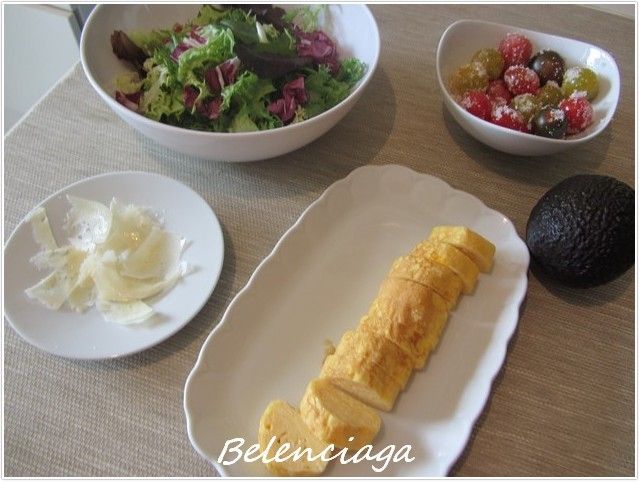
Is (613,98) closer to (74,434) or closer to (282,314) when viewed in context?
(282,314)

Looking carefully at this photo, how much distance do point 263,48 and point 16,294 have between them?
705 mm

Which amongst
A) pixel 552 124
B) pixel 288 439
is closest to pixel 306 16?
pixel 552 124

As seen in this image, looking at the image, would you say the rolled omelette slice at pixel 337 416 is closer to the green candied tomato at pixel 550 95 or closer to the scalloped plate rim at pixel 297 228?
the scalloped plate rim at pixel 297 228

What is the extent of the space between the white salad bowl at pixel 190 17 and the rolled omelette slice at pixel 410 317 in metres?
0.38

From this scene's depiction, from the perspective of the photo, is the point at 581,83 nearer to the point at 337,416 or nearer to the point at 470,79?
the point at 470,79

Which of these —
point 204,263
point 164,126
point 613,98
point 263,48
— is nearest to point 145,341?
point 204,263

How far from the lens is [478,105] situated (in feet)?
3.90

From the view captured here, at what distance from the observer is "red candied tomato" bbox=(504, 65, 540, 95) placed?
1.22 metres

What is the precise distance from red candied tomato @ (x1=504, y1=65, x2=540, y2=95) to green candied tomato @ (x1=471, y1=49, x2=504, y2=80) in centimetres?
4

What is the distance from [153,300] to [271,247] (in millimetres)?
258

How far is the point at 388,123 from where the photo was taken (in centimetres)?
132

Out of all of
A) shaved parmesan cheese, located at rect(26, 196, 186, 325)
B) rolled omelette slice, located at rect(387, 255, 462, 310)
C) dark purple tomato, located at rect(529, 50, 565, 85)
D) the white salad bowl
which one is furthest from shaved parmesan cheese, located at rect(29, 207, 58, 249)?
dark purple tomato, located at rect(529, 50, 565, 85)

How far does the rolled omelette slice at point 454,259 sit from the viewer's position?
0.99 metres

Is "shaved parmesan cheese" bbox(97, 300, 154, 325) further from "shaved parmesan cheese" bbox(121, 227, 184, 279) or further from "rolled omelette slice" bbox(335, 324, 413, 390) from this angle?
"rolled omelette slice" bbox(335, 324, 413, 390)
